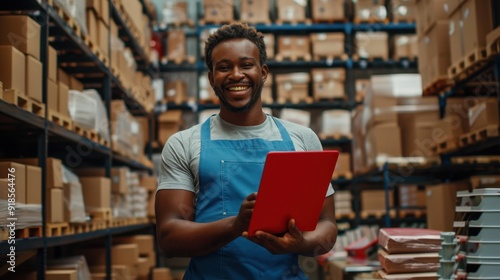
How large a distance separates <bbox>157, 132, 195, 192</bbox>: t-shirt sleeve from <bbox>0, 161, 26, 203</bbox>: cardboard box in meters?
1.64

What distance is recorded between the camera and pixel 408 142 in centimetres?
767

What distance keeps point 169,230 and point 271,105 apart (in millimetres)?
8841

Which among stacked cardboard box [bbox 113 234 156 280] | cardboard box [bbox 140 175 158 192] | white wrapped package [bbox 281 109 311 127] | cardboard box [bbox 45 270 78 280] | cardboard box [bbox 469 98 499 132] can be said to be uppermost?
white wrapped package [bbox 281 109 311 127]

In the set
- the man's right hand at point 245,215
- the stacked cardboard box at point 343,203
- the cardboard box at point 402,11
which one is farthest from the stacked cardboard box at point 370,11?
the man's right hand at point 245,215

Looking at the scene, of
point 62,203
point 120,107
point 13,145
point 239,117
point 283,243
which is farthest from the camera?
point 120,107

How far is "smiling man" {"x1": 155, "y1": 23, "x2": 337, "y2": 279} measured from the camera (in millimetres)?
2461

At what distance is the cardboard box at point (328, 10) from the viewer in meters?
11.3

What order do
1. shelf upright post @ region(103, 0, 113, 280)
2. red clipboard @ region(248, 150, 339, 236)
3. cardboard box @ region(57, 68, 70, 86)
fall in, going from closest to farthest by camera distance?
1. red clipboard @ region(248, 150, 339, 236)
2. cardboard box @ region(57, 68, 70, 86)
3. shelf upright post @ region(103, 0, 113, 280)

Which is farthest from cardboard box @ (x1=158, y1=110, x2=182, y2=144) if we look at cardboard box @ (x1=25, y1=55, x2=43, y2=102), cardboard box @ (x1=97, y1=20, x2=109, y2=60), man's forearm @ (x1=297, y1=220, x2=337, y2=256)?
man's forearm @ (x1=297, y1=220, x2=337, y2=256)

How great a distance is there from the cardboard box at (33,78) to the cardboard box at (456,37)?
3.66m

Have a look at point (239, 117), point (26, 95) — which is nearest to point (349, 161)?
point (26, 95)

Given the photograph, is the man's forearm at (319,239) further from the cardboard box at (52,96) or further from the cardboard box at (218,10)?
the cardboard box at (218,10)

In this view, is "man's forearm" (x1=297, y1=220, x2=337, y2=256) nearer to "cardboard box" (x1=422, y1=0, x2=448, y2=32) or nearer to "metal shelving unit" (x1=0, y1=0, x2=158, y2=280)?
"metal shelving unit" (x1=0, y1=0, x2=158, y2=280)

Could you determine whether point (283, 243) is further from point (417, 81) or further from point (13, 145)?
point (417, 81)
